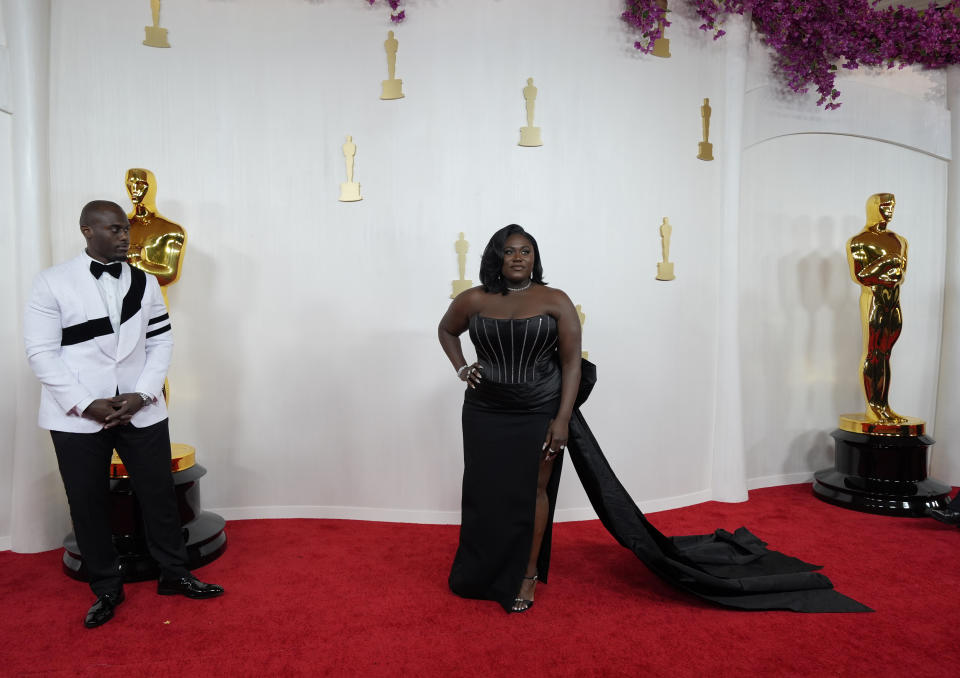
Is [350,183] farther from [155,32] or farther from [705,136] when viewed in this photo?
[705,136]

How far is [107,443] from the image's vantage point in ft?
9.59

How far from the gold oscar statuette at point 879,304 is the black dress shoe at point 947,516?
22.3 inches

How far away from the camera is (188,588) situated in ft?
10.1

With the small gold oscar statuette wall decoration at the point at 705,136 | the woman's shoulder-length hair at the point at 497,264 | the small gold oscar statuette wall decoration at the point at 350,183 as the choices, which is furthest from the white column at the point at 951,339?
the small gold oscar statuette wall decoration at the point at 350,183

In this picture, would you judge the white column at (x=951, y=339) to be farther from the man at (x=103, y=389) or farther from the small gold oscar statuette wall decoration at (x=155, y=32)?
the small gold oscar statuette wall decoration at (x=155, y=32)

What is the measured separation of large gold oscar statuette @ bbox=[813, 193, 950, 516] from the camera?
4.42 m

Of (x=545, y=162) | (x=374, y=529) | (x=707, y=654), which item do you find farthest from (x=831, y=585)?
(x=545, y=162)

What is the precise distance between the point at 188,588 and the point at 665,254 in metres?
3.40

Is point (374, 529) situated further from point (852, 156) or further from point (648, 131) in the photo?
point (852, 156)

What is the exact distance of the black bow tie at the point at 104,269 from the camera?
286cm

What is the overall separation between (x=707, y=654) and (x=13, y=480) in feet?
12.2

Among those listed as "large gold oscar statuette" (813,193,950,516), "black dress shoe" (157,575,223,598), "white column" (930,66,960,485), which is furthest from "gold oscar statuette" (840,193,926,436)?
"black dress shoe" (157,575,223,598)

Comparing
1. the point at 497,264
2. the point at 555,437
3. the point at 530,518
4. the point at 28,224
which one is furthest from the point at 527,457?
the point at 28,224

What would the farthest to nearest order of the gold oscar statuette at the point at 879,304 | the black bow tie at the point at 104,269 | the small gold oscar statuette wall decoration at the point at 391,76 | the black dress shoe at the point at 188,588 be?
the gold oscar statuette at the point at 879,304 < the small gold oscar statuette wall decoration at the point at 391,76 < the black dress shoe at the point at 188,588 < the black bow tie at the point at 104,269
